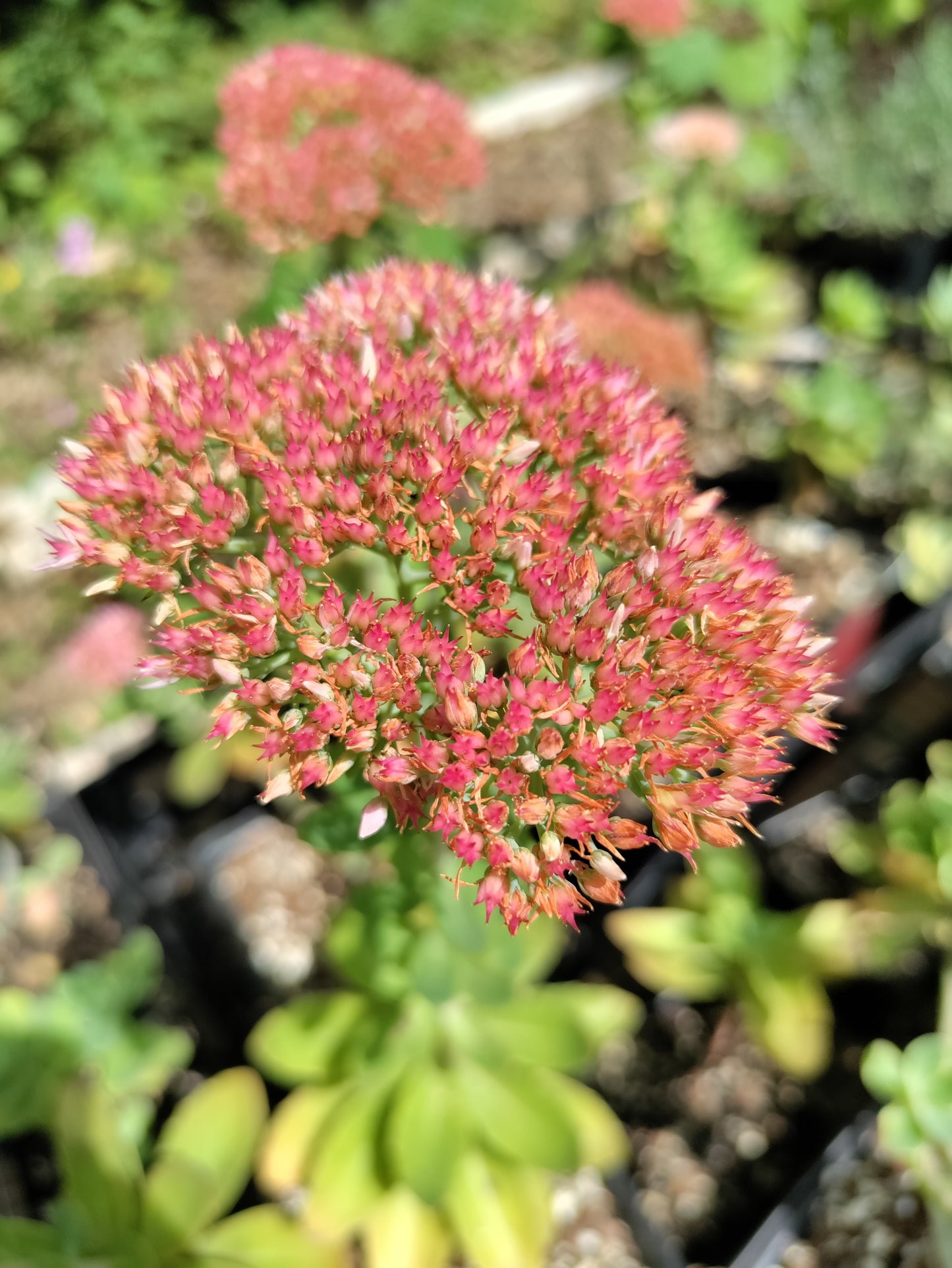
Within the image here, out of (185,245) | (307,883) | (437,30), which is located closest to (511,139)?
(437,30)

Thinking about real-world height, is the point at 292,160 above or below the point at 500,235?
above

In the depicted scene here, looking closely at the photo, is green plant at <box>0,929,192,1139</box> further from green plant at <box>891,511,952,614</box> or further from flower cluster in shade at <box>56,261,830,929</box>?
green plant at <box>891,511,952,614</box>

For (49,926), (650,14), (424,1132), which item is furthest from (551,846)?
(650,14)

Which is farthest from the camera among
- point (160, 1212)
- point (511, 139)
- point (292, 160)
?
point (511, 139)

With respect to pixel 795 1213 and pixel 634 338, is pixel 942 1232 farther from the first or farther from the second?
pixel 634 338

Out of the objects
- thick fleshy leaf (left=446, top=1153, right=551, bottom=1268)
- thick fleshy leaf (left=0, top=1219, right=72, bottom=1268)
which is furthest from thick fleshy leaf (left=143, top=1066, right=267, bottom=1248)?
thick fleshy leaf (left=446, top=1153, right=551, bottom=1268)

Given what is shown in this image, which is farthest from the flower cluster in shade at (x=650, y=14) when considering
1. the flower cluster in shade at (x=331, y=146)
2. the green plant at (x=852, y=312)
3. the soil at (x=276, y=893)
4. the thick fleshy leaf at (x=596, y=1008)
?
the thick fleshy leaf at (x=596, y=1008)

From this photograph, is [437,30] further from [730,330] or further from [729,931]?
[729,931]

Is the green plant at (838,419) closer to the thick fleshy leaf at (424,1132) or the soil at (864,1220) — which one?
the soil at (864,1220)
